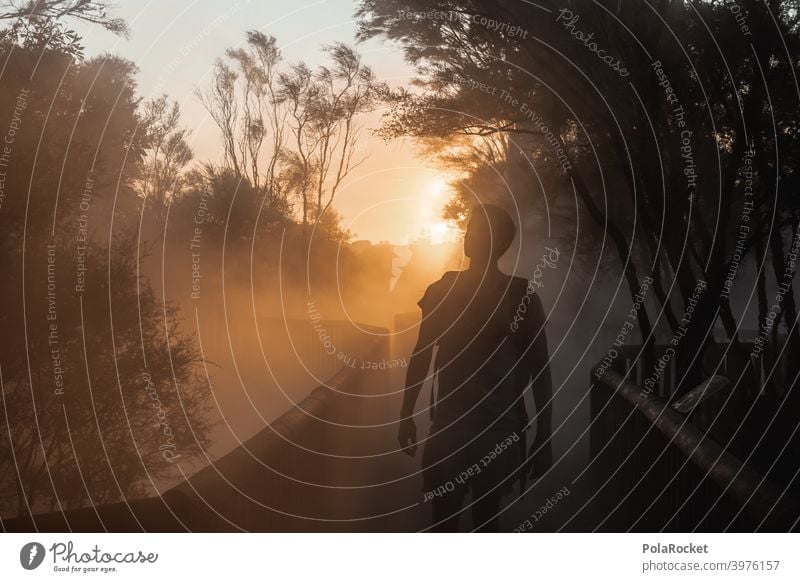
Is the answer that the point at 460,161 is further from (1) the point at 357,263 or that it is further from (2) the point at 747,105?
(2) the point at 747,105

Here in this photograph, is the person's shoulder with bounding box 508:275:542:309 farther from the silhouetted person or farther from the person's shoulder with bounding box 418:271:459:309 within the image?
the person's shoulder with bounding box 418:271:459:309

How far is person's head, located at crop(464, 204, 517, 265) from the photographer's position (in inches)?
192

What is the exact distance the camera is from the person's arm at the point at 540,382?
4.71 m

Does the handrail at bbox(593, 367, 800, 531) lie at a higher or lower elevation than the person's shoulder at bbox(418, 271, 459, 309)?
lower

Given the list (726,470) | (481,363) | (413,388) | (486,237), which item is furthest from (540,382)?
(726,470)

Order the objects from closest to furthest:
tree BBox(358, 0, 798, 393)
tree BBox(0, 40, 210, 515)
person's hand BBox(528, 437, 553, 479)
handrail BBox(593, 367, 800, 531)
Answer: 1. handrail BBox(593, 367, 800, 531)
2. person's hand BBox(528, 437, 553, 479)
3. tree BBox(358, 0, 798, 393)
4. tree BBox(0, 40, 210, 515)

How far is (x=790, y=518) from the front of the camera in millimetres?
3537

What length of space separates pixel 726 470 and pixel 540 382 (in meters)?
1.07

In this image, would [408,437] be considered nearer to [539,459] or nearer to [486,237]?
[539,459]

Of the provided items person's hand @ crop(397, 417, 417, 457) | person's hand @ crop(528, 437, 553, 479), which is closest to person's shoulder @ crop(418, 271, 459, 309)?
person's hand @ crop(397, 417, 417, 457)

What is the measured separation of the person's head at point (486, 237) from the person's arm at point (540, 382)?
0.36 m

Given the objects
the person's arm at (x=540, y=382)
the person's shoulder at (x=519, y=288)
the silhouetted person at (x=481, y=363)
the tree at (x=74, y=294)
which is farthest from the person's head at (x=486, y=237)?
the tree at (x=74, y=294)

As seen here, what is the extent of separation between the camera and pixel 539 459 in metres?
4.87

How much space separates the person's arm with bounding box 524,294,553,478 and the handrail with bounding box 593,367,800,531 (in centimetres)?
88
